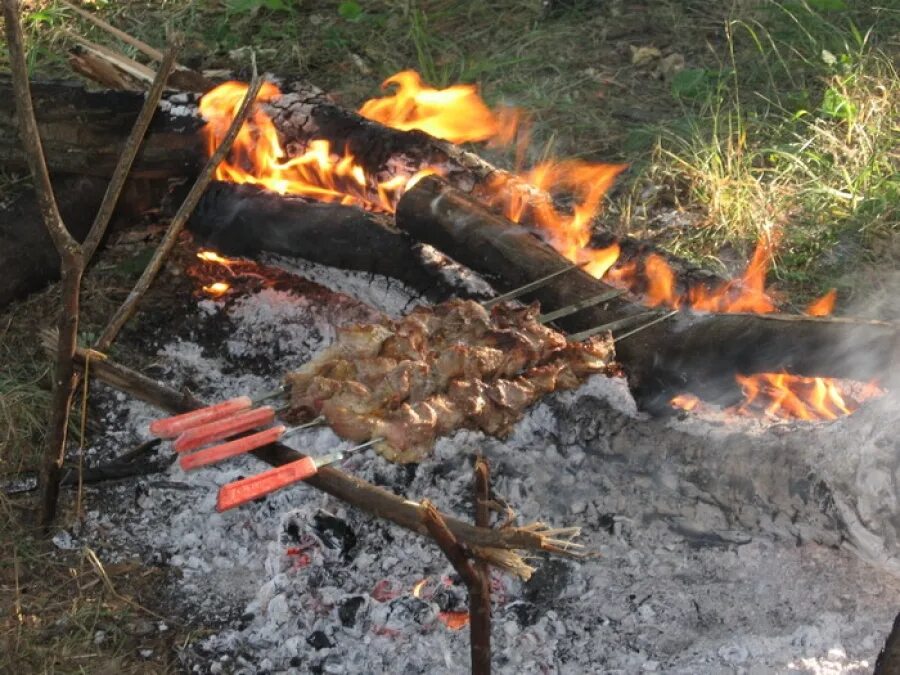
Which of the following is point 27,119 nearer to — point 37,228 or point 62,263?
point 62,263

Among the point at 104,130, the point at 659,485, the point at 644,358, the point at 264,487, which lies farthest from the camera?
the point at 104,130

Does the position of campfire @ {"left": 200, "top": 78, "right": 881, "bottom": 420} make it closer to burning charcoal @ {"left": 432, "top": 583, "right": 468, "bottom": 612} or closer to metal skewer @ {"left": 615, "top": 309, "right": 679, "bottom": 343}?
metal skewer @ {"left": 615, "top": 309, "right": 679, "bottom": 343}

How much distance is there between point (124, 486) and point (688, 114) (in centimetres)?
405

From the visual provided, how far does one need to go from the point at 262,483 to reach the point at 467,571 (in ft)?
1.91

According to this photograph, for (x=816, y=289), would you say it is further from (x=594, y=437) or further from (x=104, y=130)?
(x=104, y=130)

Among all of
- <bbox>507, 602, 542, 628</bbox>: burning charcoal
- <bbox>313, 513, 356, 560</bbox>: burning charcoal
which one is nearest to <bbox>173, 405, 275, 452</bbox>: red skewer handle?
<bbox>313, 513, 356, 560</bbox>: burning charcoal

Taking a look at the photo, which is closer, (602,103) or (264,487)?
(264,487)

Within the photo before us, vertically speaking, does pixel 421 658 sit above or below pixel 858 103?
below

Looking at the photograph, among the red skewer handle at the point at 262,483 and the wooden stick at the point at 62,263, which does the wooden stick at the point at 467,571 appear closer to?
the red skewer handle at the point at 262,483

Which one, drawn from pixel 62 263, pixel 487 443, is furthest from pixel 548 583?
pixel 62 263

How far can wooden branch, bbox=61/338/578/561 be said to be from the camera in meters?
2.81

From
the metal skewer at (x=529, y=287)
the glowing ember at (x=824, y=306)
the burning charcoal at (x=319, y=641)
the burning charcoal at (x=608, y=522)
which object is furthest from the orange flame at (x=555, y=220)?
the burning charcoal at (x=319, y=641)

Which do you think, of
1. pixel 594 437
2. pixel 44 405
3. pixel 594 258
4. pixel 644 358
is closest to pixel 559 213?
pixel 594 258

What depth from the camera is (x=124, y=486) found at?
4457mm
